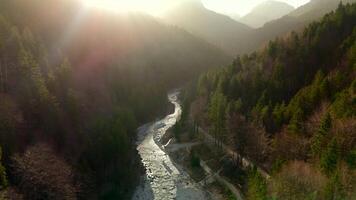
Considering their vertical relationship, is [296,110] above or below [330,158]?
above

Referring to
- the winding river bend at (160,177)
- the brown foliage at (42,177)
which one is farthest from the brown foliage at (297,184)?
the winding river bend at (160,177)

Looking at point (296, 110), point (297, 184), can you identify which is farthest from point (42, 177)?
point (296, 110)

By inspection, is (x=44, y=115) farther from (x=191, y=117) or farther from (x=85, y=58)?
(x=85, y=58)

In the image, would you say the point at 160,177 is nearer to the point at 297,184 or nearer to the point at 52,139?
the point at 52,139

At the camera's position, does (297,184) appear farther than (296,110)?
No

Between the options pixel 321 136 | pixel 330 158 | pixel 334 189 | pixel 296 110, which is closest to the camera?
pixel 334 189

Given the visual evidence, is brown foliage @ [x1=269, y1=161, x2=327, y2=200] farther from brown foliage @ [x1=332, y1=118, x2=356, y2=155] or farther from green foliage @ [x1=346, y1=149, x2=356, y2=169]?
brown foliage @ [x1=332, y1=118, x2=356, y2=155]

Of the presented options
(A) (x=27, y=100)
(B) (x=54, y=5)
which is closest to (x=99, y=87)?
(A) (x=27, y=100)

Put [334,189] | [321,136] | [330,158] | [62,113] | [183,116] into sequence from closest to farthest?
[334,189]
[330,158]
[321,136]
[62,113]
[183,116]
